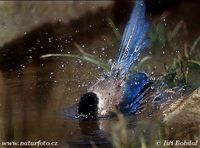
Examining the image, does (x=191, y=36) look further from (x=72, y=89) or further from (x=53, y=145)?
(x=53, y=145)

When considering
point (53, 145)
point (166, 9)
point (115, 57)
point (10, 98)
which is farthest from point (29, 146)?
point (166, 9)

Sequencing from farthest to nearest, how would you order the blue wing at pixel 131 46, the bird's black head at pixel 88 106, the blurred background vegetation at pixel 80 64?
the blue wing at pixel 131 46 → the bird's black head at pixel 88 106 → the blurred background vegetation at pixel 80 64

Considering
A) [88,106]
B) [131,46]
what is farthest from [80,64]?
[88,106]

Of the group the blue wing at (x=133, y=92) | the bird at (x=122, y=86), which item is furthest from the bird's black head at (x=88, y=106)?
the blue wing at (x=133, y=92)

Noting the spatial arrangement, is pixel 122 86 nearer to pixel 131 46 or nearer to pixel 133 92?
pixel 133 92

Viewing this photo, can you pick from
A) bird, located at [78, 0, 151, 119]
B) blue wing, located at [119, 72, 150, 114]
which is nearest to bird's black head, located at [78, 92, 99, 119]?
bird, located at [78, 0, 151, 119]

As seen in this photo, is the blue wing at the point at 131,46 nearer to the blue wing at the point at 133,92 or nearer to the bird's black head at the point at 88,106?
the blue wing at the point at 133,92

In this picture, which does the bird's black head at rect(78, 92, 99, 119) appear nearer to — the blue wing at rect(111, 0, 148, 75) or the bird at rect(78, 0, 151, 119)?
the bird at rect(78, 0, 151, 119)
